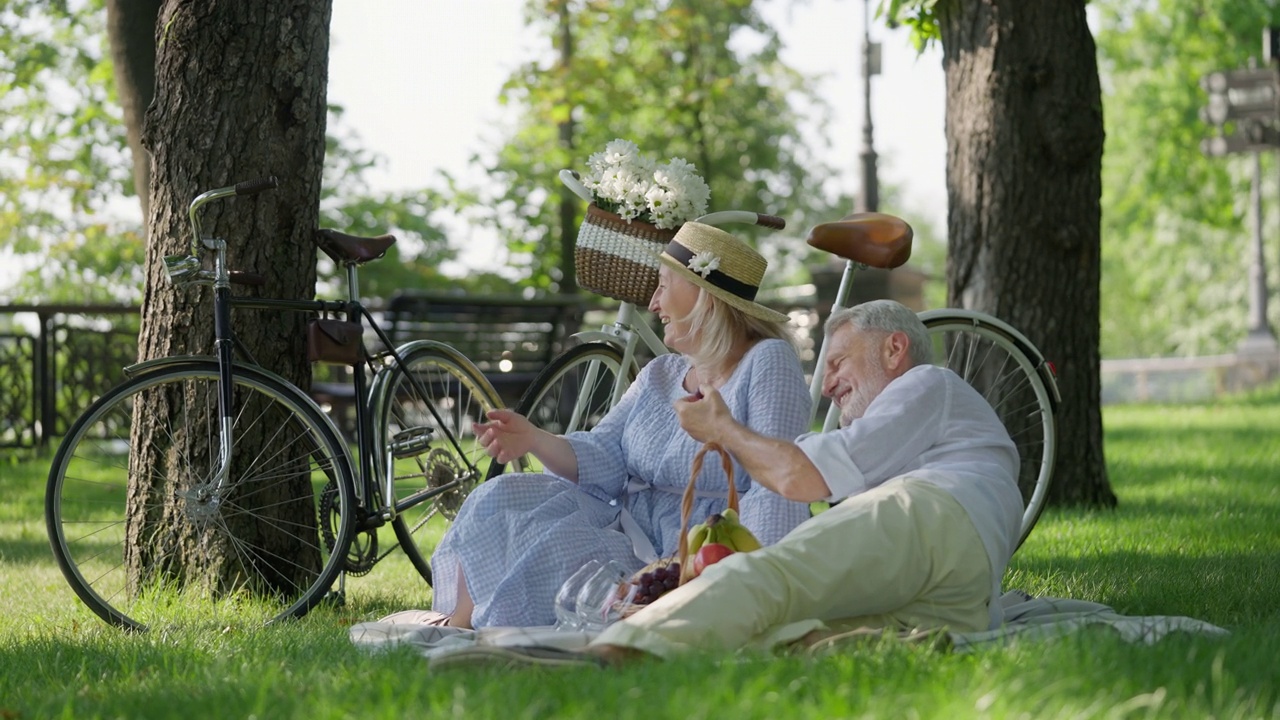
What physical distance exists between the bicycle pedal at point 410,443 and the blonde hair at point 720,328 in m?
1.18

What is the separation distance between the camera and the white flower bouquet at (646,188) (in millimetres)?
4590

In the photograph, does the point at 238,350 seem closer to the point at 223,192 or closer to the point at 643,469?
the point at 223,192

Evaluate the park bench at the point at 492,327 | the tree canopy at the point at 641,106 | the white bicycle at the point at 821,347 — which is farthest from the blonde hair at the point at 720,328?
the tree canopy at the point at 641,106

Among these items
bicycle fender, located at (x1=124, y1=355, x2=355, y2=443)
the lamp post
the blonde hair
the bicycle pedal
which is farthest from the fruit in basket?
the lamp post

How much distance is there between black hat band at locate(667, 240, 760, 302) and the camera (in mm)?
3934

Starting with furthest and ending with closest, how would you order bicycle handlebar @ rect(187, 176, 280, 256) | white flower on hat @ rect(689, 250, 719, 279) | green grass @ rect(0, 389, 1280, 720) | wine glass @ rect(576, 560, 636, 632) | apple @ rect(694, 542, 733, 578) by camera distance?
bicycle handlebar @ rect(187, 176, 280, 256) < white flower on hat @ rect(689, 250, 719, 279) < wine glass @ rect(576, 560, 636, 632) < apple @ rect(694, 542, 733, 578) < green grass @ rect(0, 389, 1280, 720)

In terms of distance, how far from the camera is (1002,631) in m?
3.11

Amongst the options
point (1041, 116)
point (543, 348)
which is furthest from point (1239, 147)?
point (1041, 116)

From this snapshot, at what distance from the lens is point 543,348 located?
10422 millimetres

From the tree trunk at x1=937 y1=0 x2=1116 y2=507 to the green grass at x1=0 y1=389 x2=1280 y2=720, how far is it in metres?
1.25

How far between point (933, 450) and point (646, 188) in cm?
157

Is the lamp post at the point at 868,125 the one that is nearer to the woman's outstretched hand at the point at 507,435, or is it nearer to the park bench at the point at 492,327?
the park bench at the point at 492,327

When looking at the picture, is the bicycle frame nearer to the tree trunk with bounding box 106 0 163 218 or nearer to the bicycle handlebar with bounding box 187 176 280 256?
the bicycle handlebar with bounding box 187 176 280 256

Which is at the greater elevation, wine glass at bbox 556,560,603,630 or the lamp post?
the lamp post
